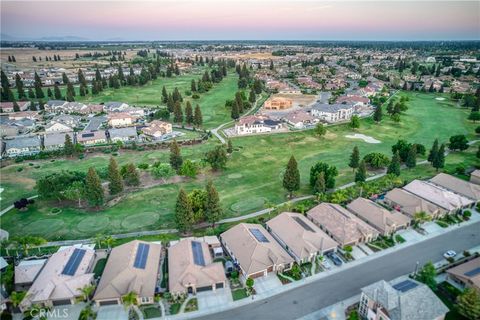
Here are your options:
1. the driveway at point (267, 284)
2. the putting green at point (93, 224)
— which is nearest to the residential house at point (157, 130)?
the putting green at point (93, 224)

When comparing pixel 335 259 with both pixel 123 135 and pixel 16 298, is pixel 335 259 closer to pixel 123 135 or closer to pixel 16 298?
pixel 16 298

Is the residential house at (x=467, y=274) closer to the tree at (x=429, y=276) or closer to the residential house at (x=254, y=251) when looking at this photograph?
the tree at (x=429, y=276)

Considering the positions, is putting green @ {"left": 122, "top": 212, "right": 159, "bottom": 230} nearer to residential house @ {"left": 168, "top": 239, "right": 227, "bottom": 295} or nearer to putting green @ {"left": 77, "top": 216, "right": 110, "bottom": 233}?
putting green @ {"left": 77, "top": 216, "right": 110, "bottom": 233}

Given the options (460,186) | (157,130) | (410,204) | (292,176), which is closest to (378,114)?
(460,186)

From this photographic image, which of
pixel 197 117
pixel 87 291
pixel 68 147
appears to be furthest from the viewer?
pixel 197 117

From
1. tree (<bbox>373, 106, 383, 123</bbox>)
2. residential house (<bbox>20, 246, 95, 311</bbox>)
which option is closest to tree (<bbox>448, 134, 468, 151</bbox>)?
tree (<bbox>373, 106, 383, 123</bbox>)

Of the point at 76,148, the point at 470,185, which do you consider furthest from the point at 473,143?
the point at 76,148
